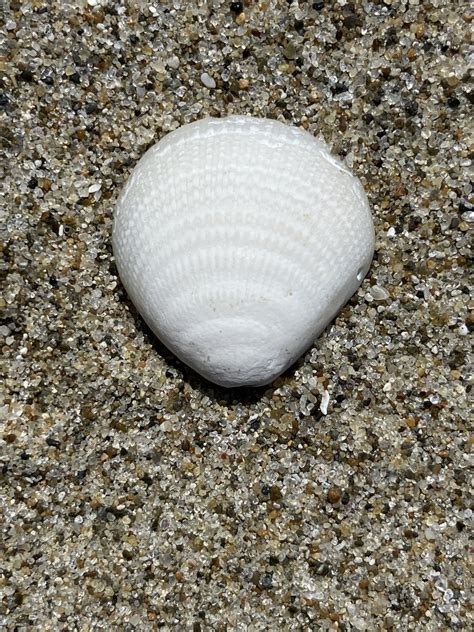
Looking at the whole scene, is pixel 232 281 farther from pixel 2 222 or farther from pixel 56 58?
pixel 56 58

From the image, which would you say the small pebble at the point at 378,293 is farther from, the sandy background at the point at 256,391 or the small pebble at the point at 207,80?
the small pebble at the point at 207,80

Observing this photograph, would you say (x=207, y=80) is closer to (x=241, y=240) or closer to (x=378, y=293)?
(x=241, y=240)

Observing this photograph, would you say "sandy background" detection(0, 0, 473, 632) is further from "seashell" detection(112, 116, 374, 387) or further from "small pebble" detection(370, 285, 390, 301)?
"seashell" detection(112, 116, 374, 387)

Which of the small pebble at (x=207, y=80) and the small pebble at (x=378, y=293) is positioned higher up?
the small pebble at (x=207, y=80)

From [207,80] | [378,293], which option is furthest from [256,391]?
[207,80]

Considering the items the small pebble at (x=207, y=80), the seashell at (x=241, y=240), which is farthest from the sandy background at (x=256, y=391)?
the seashell at (x=241, y=240)

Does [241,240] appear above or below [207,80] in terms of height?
below

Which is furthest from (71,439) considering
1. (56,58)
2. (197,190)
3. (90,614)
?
(56,58)
